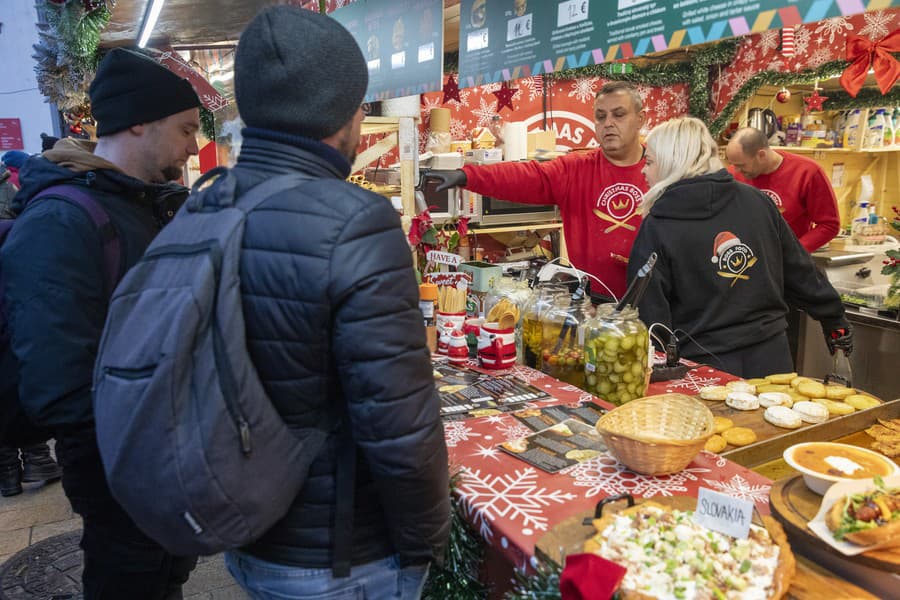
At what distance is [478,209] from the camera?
5.26 m

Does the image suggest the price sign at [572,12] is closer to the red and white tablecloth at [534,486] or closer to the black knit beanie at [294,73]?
the black knit beanie at [294,73]

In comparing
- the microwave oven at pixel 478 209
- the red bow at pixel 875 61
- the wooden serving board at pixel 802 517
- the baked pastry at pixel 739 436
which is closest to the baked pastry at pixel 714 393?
the baked pastry at pixel 739 436

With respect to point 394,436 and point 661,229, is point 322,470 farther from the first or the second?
point 661,229

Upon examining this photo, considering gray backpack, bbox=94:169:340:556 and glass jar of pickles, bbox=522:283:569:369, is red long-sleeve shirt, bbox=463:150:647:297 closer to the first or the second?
glass jar of pickles, bbox=522:283:569:369

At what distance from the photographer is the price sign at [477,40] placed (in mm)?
2873

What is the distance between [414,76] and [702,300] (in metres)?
1.76

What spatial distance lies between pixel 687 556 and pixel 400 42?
2.90m

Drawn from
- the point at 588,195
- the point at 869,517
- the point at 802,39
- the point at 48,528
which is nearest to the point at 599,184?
the point at 588,195

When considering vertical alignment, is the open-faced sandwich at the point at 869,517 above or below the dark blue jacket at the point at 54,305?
below

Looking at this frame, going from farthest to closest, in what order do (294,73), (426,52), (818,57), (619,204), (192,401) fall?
(818,57), (619,204), (426,52), (294,73), (192,401)

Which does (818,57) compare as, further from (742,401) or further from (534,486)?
(534,486)

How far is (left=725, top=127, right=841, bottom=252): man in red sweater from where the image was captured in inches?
184

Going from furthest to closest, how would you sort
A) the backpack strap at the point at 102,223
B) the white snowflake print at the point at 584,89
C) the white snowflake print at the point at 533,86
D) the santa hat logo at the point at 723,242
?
the white snowflake print at the point at 584,89
the white snowflake print at the point at 533,86
the santa hat logo at the point at 723,242
the backpack strap at the point at 102,223

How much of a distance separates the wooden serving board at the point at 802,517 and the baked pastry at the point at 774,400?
2.65 feet
